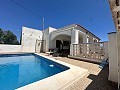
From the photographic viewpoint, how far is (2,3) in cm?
968

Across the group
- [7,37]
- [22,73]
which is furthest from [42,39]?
[7,37]

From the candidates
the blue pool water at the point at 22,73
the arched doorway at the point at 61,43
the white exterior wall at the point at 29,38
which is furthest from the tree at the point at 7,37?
the blue pool water at the point at 22,73

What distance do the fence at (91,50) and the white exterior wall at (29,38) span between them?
1004 centimetres

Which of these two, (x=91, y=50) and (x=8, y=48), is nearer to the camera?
(x=91, y=50)

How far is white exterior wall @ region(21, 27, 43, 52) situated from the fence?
1004 centimetres

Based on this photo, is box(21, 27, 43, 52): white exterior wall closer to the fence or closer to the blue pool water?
the blue pool water

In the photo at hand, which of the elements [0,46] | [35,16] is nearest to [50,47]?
[35,16]

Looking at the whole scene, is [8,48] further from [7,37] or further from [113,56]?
[7,37]

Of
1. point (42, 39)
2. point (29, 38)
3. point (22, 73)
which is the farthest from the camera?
point (42, 39)

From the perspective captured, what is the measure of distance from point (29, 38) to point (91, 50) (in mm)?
12778

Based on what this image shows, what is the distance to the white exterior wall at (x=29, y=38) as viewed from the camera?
50.2 feet

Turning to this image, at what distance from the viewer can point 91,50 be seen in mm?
7969

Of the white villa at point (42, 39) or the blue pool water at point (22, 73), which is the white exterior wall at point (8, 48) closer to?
the white villa at point (42, 39)

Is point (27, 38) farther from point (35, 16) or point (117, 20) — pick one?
point (117, 20)
